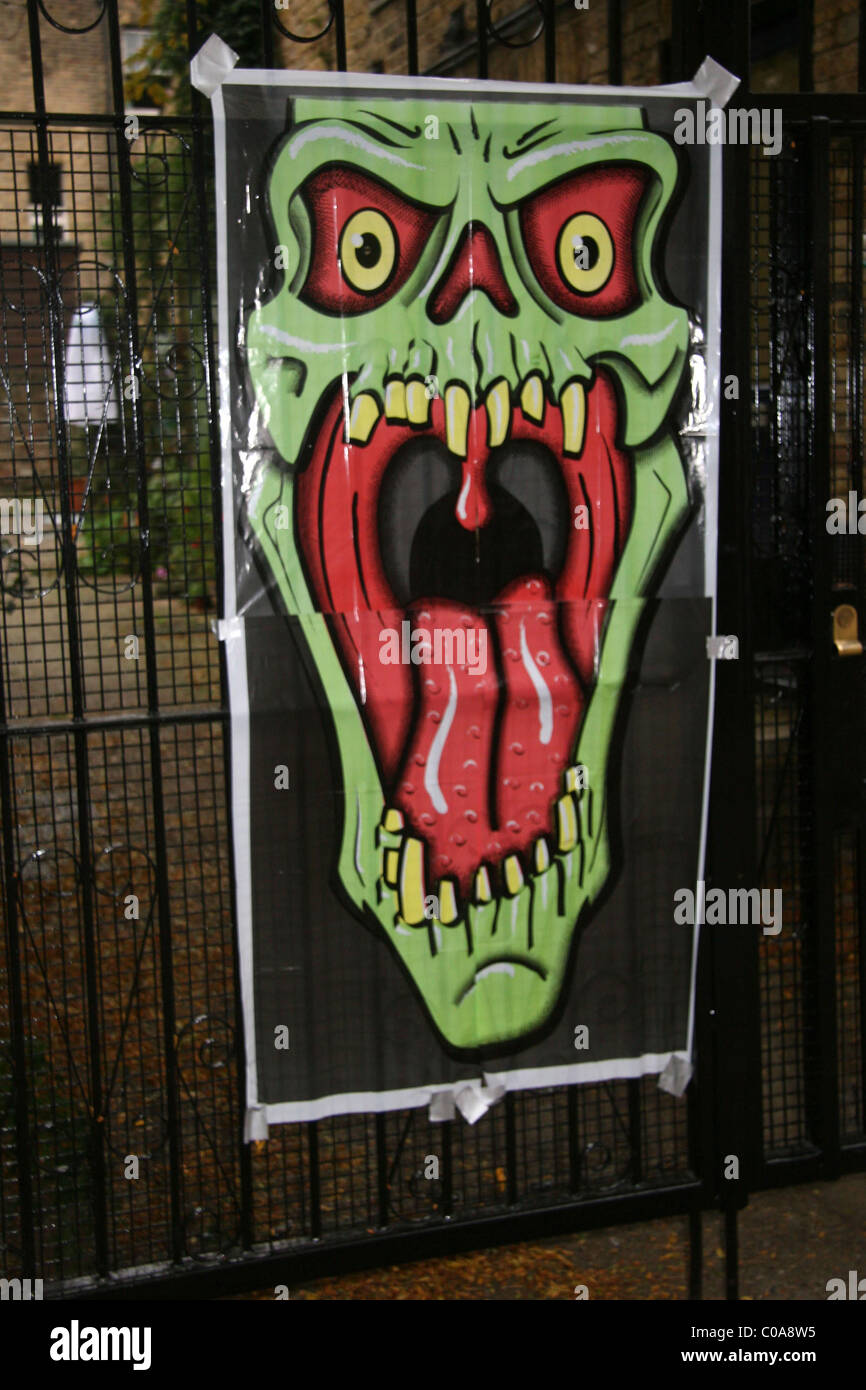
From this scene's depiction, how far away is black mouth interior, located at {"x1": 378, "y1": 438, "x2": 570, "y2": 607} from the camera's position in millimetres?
3518

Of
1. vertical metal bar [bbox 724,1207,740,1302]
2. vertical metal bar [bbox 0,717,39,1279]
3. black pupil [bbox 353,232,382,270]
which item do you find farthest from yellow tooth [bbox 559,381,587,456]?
vertical metal bar [bbox 724,1207,740,1302]

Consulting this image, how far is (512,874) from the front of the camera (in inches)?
145

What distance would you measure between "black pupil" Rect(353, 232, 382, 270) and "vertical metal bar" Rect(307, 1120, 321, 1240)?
2.35 m

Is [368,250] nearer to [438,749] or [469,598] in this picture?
[469,598]

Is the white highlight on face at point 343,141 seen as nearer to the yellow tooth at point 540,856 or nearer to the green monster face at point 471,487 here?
the green monster face at point 471,487

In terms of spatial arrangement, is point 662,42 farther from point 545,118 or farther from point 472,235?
point 472,235

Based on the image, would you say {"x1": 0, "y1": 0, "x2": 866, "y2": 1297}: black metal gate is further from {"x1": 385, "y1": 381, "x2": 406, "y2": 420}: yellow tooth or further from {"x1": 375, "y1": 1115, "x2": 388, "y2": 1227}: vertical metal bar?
{"x1": 385, "y1": 381, "x2": 406, "y2": 420}: yellow tooth

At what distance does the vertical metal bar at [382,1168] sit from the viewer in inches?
147

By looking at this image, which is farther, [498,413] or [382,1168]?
[382,1168]

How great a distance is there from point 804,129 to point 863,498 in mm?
1122

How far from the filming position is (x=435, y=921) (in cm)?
365

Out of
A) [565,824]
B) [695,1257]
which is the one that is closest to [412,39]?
[565,824]

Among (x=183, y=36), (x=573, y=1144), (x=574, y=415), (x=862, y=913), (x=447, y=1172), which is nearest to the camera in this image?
(x=574, y=415)

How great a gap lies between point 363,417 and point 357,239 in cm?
46
